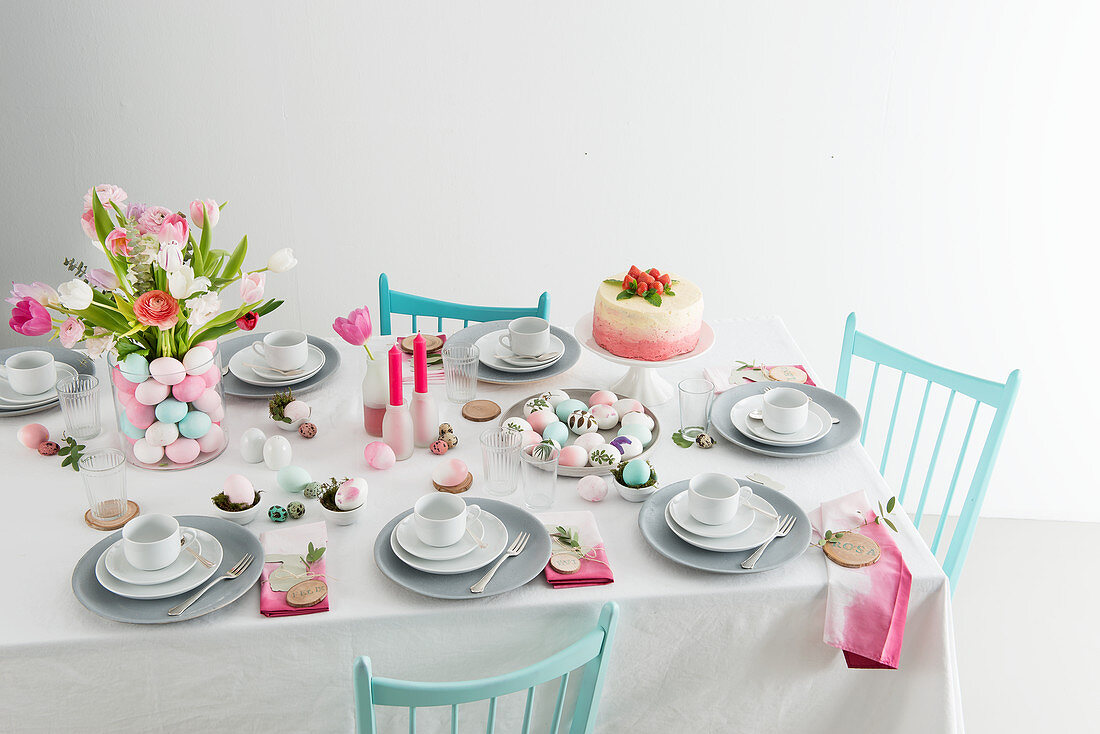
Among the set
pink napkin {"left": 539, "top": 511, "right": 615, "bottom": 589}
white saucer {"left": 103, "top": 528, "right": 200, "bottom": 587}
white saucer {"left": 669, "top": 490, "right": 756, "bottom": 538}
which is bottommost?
white saucer {"left": 103, "top": 528, "right": 200, "bottom": 587}

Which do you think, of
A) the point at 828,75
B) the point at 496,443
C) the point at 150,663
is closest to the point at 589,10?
the point at 828,75

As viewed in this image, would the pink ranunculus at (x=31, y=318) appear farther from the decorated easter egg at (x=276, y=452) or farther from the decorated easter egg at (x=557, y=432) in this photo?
the decorated easter egg at (x=557, y=432)

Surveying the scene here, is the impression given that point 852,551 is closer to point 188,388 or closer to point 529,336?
point 529,336

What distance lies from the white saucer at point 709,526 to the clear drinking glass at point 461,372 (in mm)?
521

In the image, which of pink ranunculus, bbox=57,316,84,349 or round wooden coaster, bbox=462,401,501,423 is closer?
pink ranunculus, bbox=57,316,84,349

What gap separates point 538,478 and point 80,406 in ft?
2.75

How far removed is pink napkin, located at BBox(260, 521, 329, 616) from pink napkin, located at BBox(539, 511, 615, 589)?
13.2 inches

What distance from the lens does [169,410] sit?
5.10ft

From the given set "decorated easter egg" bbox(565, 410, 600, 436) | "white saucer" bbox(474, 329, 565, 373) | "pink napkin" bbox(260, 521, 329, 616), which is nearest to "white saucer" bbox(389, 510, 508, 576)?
"pink napkin" bbox(260, 521, 329, 616)

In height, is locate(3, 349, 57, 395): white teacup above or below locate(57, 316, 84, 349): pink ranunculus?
below

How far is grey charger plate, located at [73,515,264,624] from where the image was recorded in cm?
123

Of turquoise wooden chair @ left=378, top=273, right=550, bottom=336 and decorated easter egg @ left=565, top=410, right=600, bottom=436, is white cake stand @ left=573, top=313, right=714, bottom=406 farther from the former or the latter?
turquoise wooden chair @ left=378, top=273, right=550, bottom=336

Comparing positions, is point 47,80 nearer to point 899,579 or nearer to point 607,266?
point 607,266

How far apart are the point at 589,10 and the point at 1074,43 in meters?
1.38
